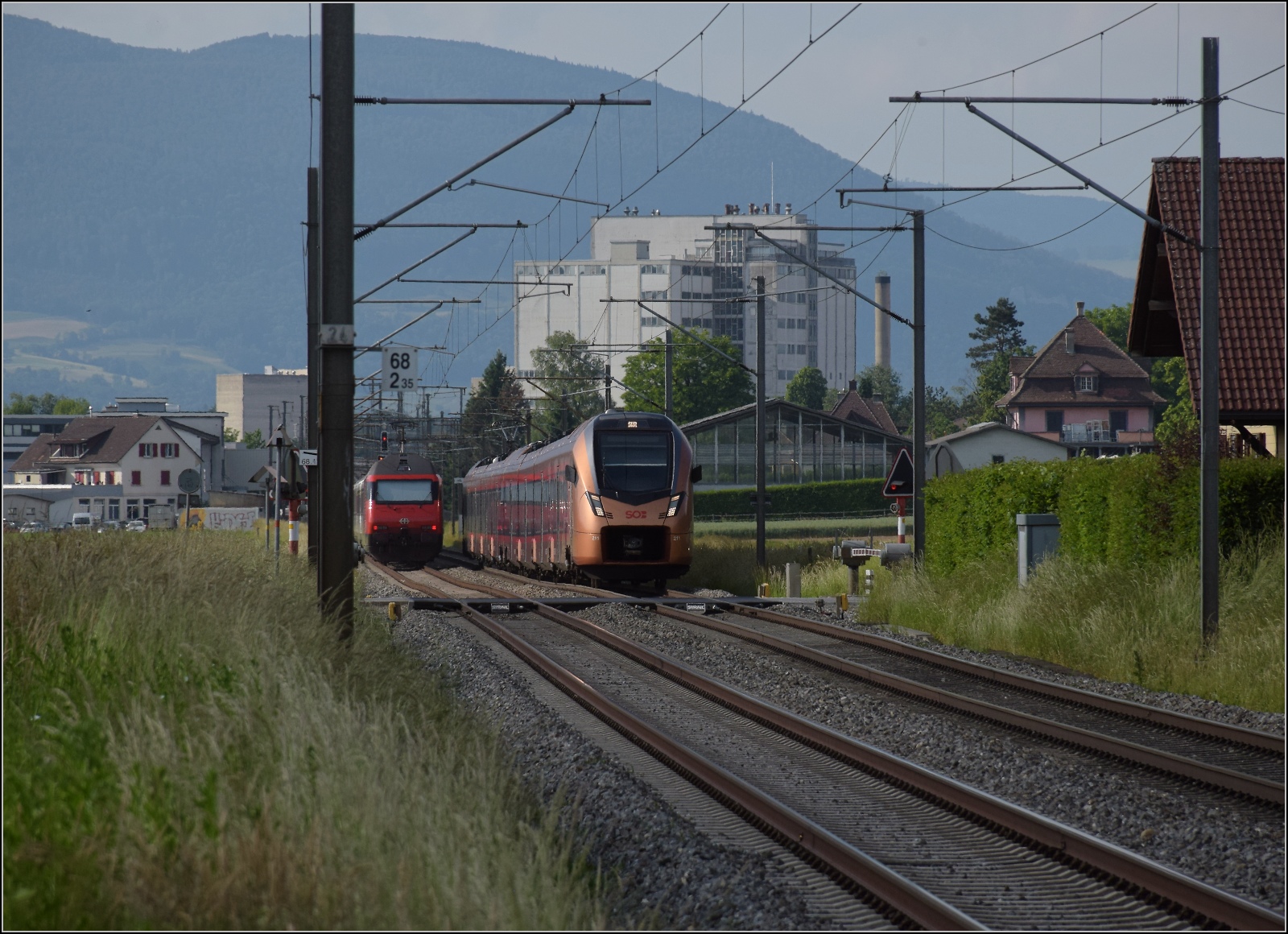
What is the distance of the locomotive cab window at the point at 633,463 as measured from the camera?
2598 centimetres

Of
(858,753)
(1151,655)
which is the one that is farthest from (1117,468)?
(858,753)

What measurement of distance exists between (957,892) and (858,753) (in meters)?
3.51

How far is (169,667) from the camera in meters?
8.41

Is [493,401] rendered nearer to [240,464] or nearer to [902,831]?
[240,464]

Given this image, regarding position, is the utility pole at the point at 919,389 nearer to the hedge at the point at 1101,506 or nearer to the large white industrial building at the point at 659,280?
the hedge at the point at 1101,506

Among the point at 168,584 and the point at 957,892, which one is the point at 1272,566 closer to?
the point at 957,892

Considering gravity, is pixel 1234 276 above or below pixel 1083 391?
below

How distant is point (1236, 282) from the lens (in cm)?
2567

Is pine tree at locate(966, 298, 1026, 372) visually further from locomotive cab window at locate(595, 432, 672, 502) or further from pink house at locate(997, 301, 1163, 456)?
locomotive cab window at locate(595, 432, 672, 502)

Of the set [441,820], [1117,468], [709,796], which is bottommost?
[709,796]

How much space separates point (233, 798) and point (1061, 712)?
8.56 m

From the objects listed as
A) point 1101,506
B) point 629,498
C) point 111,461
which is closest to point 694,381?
point 111,461

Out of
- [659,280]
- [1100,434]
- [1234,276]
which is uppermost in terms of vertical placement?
[659,280]

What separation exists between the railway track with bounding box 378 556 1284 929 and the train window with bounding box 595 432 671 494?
463 inches
